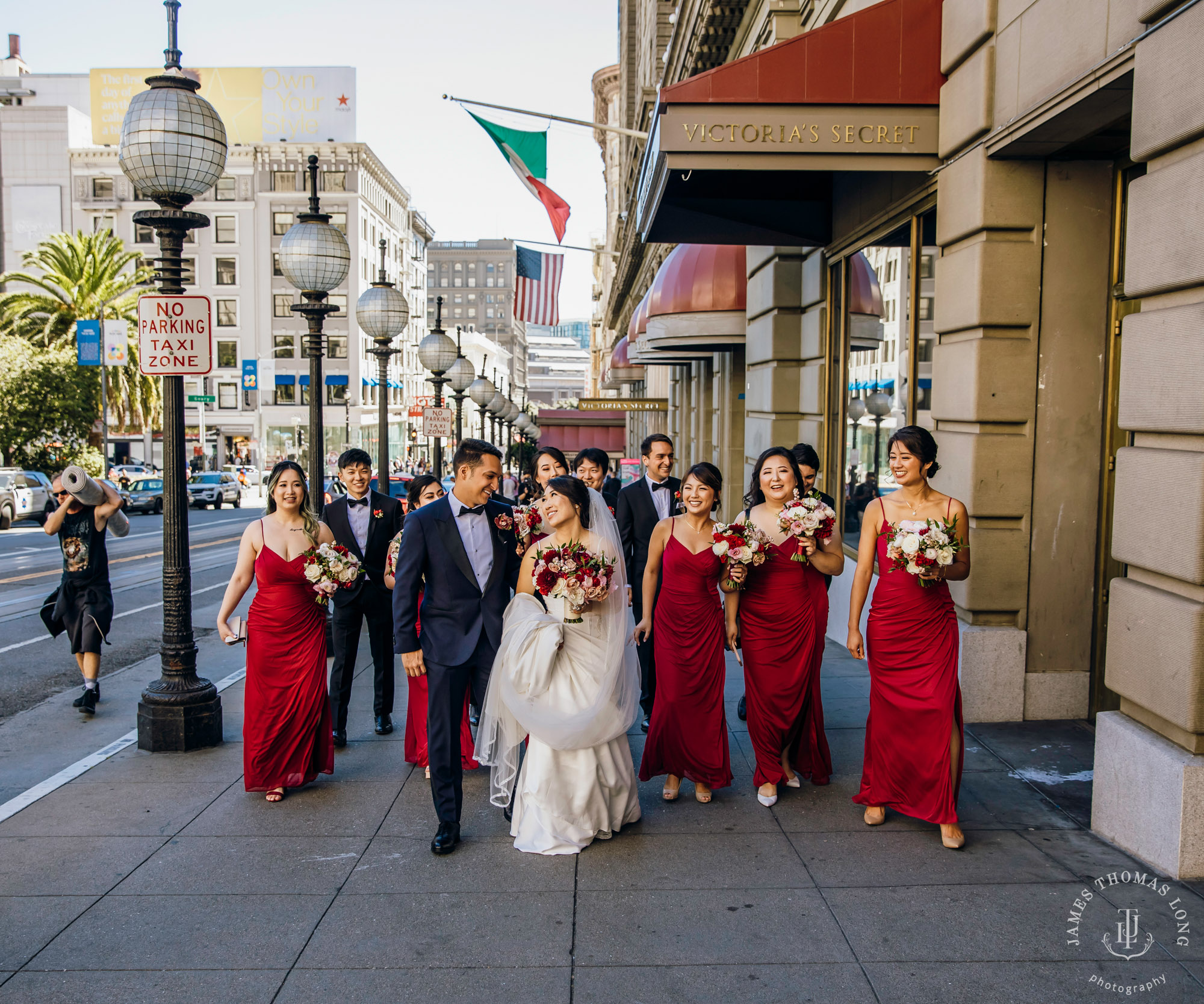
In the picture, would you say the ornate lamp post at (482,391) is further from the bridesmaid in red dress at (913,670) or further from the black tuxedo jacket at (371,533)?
the bridesmaid in red dress at (913,670)

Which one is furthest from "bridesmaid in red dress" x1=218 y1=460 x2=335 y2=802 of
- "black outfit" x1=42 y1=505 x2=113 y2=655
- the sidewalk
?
"black outfit" x1=42 y1=505 x2=113 y2=655

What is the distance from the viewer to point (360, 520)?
26.1ft

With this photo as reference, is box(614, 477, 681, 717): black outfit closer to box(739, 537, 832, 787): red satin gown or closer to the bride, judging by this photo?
box(739, 537, 832, 787): red satin gown

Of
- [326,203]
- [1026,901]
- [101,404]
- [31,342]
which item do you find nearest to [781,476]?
[1026,901]

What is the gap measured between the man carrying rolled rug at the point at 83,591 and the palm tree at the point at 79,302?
147 ft

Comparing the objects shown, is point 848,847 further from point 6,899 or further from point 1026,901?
point 6,899

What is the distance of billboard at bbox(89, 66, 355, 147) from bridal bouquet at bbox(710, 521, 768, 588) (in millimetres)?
84265

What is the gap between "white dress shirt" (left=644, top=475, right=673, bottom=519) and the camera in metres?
8.09

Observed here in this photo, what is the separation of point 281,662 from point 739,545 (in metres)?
2.93

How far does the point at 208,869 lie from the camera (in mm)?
5078

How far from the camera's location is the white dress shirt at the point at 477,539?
18.3 feet

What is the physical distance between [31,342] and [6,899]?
175ft

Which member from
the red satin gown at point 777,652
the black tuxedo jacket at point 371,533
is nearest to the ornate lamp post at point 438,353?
the black tuxedo jacket at point 371,533

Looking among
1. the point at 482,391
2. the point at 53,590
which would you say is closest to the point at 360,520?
the point at 53,590
